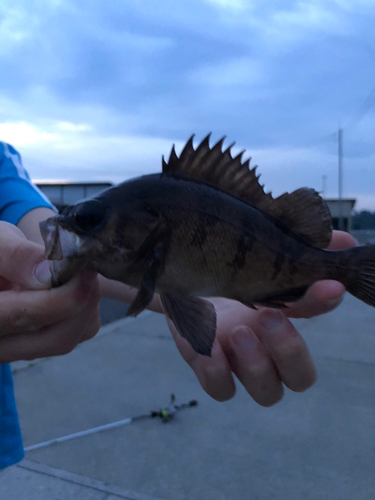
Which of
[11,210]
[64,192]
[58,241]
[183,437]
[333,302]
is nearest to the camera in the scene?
[58,241]

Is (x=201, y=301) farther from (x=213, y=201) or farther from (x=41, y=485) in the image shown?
(x=41, y=485)

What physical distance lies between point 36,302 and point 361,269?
3.38 feet

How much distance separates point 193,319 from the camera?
4.32ft

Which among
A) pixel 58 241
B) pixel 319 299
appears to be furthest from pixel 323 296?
pixel 58 241

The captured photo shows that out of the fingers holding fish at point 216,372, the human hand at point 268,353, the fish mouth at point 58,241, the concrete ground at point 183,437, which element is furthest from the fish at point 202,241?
Answer: the concrete ground at point 183,437

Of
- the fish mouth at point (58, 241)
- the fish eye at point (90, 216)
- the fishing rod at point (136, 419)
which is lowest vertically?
the fishing rod at point (136, 419)

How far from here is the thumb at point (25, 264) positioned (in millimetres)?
1259

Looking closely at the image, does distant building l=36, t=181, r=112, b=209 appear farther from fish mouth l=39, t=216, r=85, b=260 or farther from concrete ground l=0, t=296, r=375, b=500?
fish mouth l=39, t=216, r=85, b=260

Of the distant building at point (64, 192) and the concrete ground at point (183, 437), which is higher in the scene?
the distant building at point (64, 192)

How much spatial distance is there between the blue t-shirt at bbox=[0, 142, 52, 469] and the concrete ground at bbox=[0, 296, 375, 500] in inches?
33.0

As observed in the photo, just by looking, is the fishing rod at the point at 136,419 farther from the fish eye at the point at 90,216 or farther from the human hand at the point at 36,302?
the fish eye at the point at 90,216

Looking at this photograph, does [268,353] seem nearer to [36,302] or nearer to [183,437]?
[36,302]

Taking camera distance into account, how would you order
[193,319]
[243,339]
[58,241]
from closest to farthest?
[58,241]
[193,319]
[243,339]

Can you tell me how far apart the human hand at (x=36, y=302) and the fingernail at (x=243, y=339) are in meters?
0.52
